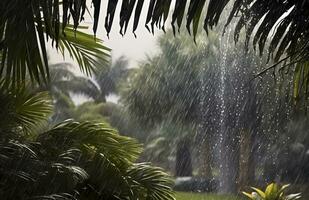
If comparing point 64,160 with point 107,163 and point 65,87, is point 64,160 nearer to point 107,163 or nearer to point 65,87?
point 107,163

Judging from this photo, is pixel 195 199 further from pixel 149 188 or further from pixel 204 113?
pixel 149 188

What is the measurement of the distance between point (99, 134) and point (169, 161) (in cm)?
3267

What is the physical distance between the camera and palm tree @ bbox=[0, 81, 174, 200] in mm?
3865

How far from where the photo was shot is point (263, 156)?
25.8m

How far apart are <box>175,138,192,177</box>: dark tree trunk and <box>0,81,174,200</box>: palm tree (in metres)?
27.1

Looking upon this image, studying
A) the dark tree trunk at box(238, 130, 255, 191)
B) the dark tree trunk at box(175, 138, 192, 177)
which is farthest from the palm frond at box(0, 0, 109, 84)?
the dark tree trunk at box(175, 138, 192, 177)

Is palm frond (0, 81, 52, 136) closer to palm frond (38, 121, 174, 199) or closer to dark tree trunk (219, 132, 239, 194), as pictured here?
palm frond (38, 121, 174, 199)

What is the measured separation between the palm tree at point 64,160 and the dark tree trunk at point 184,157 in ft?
88.8

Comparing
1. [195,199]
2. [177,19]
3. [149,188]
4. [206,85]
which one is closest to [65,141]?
[149,188]

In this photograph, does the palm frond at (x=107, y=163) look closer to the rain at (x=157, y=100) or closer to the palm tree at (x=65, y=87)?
the rain at (x=157, y=100)

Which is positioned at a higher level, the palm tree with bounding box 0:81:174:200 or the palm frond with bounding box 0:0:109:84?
the palm frond with bounding box 0:0:109:84

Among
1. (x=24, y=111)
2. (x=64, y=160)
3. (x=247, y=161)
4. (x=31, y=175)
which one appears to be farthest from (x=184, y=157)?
(x=31, y=175)

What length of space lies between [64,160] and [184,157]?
32200 millimetres

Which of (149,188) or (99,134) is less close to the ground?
(99,134)
